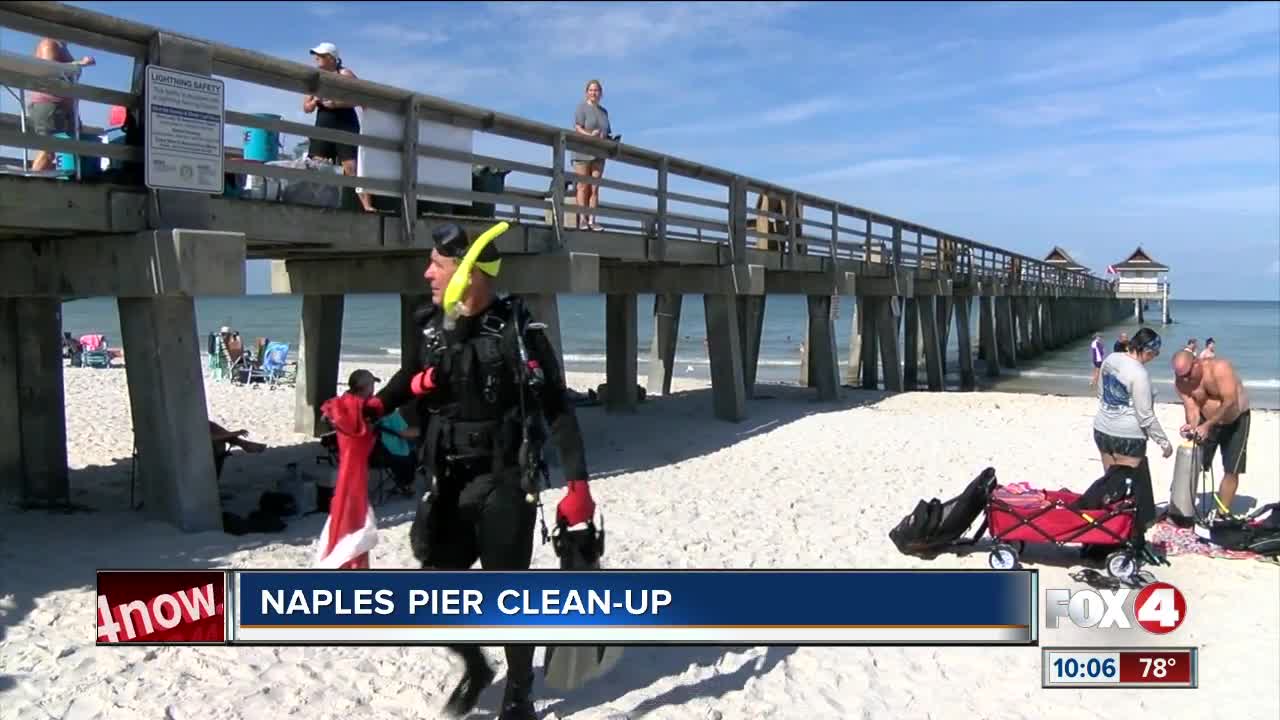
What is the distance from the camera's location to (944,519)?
662 cm

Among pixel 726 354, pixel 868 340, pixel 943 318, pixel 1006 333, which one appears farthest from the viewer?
pixel 1006 333

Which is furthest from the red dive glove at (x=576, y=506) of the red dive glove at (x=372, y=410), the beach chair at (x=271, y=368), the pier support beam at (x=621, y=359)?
the beach chair at (x=271, y=368)

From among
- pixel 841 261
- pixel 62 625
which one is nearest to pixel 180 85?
pixel 62 625

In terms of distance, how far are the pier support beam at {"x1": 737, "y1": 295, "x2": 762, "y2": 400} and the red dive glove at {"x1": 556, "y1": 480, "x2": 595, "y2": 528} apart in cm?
1136

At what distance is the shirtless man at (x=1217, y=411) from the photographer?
25.2 ft

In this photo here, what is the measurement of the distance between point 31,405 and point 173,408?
1.60 m

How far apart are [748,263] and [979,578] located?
10017 millimetres

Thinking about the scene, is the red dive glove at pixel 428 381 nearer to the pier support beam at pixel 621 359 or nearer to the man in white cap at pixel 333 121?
the man in white cap at pixel 333 121

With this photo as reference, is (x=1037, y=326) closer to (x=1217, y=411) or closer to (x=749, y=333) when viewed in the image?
(x=749, y=333)

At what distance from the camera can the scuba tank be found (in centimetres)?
748

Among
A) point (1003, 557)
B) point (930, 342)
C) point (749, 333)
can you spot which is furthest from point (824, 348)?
point (1003, 557)

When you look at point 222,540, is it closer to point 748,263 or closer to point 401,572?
point 401,572

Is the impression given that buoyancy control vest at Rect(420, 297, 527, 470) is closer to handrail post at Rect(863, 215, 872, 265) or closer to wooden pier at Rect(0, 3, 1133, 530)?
wooden pier at Rect(0, 3, 1133, 530)

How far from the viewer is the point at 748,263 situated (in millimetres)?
13305
